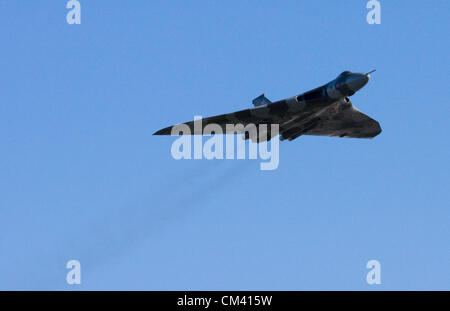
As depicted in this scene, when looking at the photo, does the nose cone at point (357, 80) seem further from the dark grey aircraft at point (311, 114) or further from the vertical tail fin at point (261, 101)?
the vertical tail fin at point (261, 101)

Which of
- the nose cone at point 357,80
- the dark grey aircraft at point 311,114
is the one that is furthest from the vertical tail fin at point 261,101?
the nose cone at point 357,80

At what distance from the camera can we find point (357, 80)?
47688 mm

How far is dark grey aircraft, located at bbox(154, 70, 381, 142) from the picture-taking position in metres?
48.6

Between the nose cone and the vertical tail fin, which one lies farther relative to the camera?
the vertical tail fin

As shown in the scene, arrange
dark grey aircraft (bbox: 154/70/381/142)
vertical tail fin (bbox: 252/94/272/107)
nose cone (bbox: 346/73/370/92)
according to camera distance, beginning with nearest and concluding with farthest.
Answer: nose cone (bbox: 346/73/370/92) < dark grey aircraft (bbox: 154/70/381/142) < vertical tail fin (bbox: 252/94/272/107)

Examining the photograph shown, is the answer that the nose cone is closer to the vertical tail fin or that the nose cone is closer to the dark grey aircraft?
the dark grey aircraft

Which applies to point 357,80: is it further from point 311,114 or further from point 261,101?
point 261,101

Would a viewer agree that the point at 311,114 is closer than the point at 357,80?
No

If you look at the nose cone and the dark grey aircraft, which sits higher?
the nose cone

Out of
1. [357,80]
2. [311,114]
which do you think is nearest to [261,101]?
[311,114]

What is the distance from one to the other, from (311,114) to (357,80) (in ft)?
15.1

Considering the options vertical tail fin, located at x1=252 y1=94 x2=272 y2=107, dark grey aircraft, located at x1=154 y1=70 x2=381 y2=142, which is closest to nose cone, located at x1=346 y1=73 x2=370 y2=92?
dark grey aircraft, located at x1=154 y1=70 x2=381 y2=142
